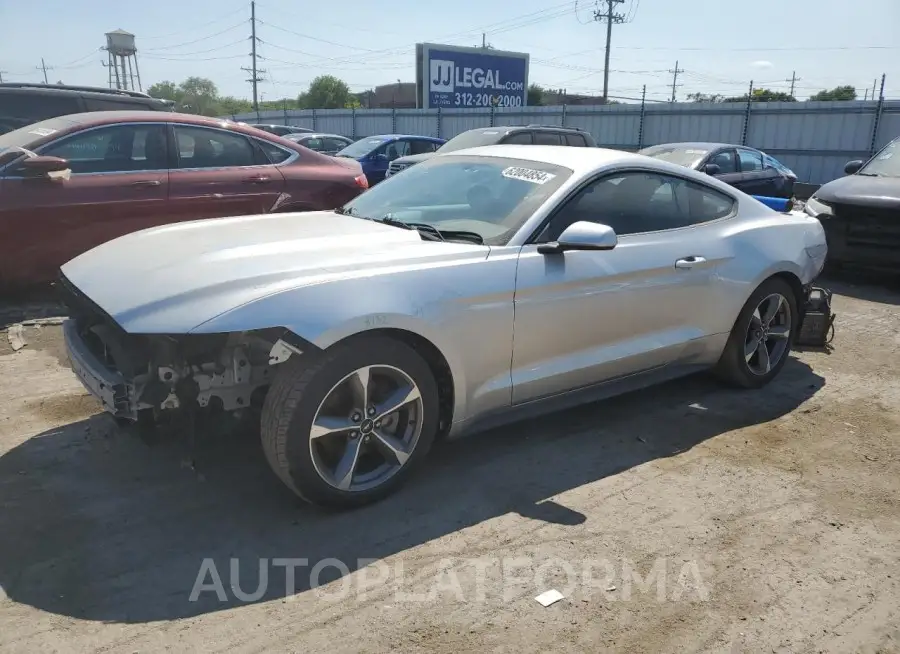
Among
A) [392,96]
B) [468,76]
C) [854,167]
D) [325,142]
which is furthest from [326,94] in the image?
[854,167]

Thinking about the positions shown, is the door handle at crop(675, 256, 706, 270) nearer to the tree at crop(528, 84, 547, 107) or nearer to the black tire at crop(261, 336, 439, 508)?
the black tire at crop(261, 336, 439, 508)

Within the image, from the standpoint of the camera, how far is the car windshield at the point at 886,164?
348 inches

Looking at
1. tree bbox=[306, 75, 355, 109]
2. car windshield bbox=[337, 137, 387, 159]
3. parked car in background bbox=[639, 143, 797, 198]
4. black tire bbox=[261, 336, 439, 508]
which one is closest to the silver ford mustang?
black tire bbox=[261, 336, 439, 508]

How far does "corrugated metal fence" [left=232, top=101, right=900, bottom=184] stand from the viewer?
18.8 meters

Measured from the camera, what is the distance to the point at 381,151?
49.4 ft

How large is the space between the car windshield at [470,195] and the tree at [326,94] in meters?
77.5

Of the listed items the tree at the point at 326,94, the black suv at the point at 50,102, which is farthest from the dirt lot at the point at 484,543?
the tree at the point at 326,94

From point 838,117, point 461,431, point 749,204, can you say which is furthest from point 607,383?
point 838,117

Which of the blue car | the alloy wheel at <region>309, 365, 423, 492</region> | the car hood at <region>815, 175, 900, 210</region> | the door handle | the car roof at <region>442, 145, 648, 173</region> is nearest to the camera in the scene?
the alloy wheel at <region>309, 365, 423, 492</region>

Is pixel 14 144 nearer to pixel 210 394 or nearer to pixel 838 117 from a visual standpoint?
pixel 210 394

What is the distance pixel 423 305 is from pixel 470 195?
1.05m

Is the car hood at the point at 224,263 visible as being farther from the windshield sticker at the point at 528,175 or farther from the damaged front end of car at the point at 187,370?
the windshield sticker at the point at 528,175

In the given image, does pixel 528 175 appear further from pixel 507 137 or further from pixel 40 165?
pixel 507 137

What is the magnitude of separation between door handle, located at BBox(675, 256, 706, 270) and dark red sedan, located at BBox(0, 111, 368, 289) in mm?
3964
